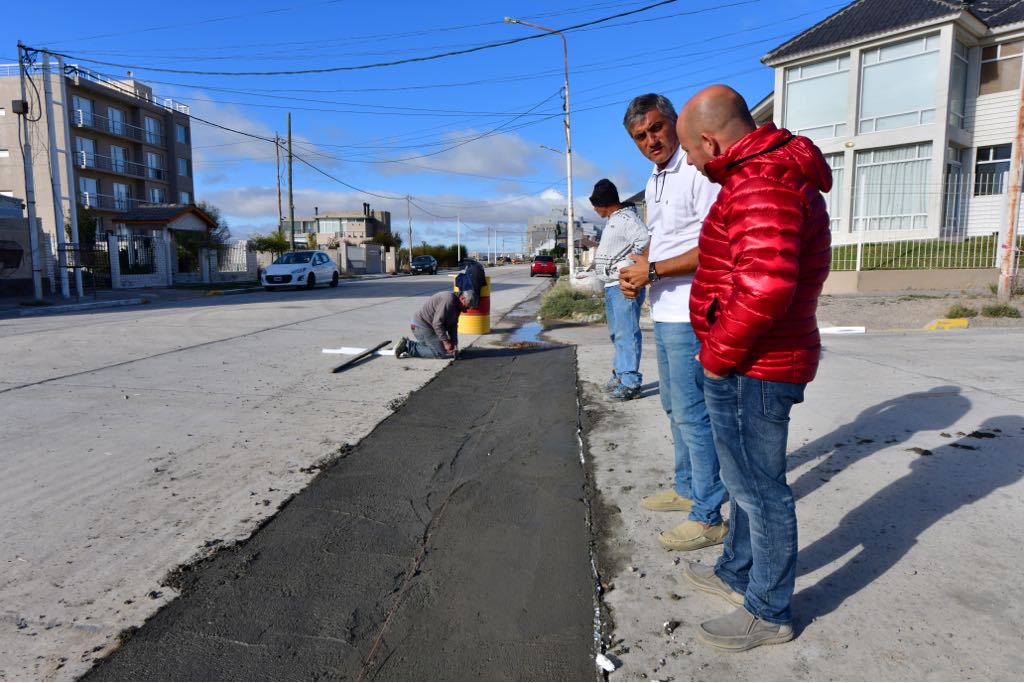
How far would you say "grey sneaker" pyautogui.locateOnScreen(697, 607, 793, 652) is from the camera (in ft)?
7.04

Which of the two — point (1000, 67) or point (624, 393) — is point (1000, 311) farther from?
point (1000, 67)

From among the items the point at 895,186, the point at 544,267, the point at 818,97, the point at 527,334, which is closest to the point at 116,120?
the point at 544,267

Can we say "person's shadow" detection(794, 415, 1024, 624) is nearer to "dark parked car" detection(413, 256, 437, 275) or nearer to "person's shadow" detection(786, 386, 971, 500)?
"person's shadow" detection(786, 386, 971, 500)

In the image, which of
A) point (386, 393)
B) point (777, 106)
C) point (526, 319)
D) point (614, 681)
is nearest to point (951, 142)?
point (777, 106)

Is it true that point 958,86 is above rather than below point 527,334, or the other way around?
above

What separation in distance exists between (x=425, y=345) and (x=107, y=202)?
4522cm

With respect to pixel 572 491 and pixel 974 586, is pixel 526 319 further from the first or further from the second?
pixel 974 586

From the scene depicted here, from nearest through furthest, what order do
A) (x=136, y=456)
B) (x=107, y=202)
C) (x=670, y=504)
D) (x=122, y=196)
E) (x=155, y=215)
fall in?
(x=670, y=504)
(x=136, y=456)
(x=155, y=215)
(x=107, y=202)
(x=122, y=196)

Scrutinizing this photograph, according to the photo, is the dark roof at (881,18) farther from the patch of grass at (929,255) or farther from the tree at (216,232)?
the tree at (216,232)

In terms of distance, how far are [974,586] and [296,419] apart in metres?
4.35

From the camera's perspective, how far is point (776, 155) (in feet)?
6.25

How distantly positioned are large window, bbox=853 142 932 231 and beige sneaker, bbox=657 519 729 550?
17.5 m

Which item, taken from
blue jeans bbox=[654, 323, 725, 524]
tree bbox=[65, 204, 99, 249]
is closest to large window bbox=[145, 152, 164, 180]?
tree bbox=[65, 204, 99, 249]

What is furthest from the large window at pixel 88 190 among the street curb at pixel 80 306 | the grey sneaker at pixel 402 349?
the grey sneaker at pixel 402 349
